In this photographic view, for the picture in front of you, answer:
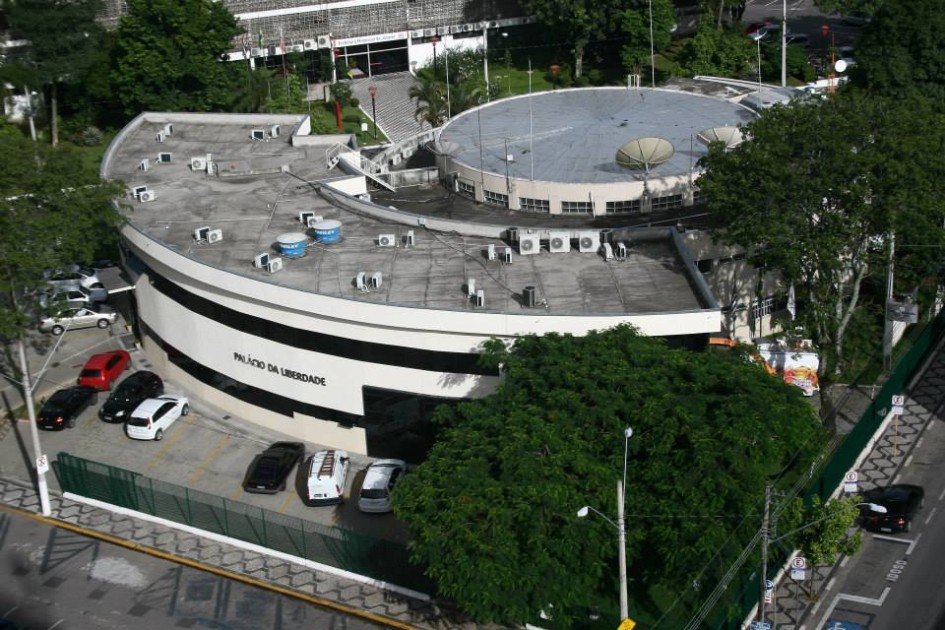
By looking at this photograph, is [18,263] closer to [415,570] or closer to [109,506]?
[109,506]

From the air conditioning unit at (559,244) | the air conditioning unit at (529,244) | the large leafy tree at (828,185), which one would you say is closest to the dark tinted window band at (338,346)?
the air conditioning unit at (529,244)

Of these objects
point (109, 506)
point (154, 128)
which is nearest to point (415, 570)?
point (109, 506)

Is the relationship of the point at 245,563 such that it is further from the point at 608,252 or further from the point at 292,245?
the point at 608,252

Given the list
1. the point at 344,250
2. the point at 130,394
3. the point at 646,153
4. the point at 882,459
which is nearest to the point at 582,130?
the point at 646,153

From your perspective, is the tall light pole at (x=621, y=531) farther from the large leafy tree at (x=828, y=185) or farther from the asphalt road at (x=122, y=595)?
the large leafy tree at (x=828, y=185)

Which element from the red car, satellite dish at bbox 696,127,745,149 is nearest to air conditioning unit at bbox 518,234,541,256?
satellite dish at bbox 696,127,745,149

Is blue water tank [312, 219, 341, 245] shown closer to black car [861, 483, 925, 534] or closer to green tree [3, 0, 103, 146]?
black car [861, 483, 925, 534]
